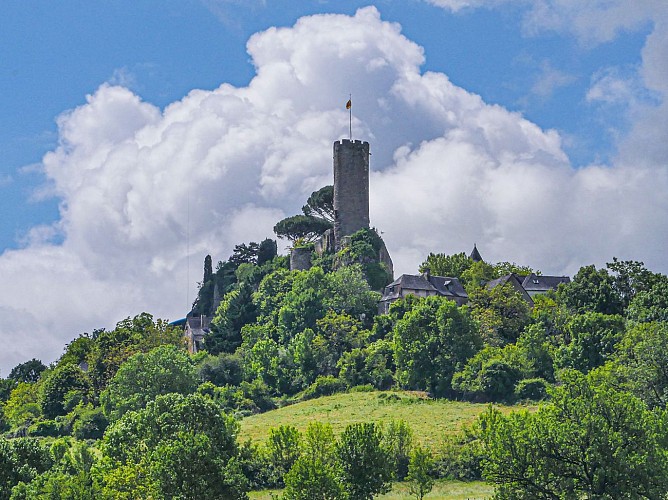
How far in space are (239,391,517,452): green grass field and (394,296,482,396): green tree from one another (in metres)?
1.56

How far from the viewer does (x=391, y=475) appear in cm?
5881

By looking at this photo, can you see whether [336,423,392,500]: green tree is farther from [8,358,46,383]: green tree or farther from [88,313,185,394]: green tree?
[8,358,46,383]: green tree

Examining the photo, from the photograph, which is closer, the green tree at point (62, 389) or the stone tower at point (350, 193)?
the green tree at point (62, 389)

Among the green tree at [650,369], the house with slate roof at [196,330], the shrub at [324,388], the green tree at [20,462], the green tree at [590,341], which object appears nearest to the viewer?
the green tree at [20,462]

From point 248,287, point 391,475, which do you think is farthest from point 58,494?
point 248,287

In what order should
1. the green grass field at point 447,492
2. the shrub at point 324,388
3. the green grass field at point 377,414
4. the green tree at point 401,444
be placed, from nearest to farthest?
the green grass field at point 447,492
the green tree at point 401,444
the green grass field at point 377,414
the shrub at point 324,388

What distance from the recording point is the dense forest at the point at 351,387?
52969 millimetres

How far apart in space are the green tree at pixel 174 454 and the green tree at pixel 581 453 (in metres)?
11.9

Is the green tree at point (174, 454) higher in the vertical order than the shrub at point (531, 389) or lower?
lower

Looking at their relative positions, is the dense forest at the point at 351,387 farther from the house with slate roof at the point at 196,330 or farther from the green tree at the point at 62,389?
the house with slate roof at the point at 196,330

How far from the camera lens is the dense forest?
53.0m

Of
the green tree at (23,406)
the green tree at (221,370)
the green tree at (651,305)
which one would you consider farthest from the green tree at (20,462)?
the green tree at (23,406)

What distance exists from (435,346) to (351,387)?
30.9ft

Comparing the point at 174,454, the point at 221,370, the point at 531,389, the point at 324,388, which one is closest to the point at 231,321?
the point at 221,370
